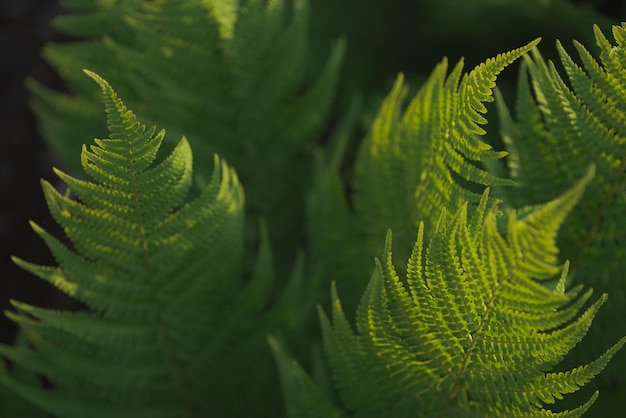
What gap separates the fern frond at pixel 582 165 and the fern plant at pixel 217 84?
294 millimetres

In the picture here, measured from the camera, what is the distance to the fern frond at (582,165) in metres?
0.63

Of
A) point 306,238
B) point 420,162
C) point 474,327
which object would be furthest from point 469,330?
point 306,238

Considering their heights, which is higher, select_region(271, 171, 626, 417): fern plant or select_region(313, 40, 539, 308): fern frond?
select_region(313, 40, 539, 308): fern frond

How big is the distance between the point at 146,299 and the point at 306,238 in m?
0.33

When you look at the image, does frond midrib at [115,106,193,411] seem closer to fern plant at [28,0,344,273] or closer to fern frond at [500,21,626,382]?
fern plant at [28,0,344,273]

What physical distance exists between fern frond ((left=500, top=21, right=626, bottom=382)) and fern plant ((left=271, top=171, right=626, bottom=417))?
0.34 ft

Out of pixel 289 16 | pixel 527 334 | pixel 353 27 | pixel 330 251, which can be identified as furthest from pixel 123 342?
pixel 289 16

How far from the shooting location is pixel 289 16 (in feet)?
4.56

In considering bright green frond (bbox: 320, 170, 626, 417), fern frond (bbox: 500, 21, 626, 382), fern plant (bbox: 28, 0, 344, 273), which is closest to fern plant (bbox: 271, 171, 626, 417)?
bright green frond (bbox: 320, 170, 626, 417)

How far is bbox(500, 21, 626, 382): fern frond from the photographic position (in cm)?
Answer: 63

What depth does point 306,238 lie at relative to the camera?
979 mm

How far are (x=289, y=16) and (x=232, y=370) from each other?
811 millimetres

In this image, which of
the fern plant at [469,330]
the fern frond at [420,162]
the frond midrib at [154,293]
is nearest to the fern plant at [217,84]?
the fern frond at [420,162]

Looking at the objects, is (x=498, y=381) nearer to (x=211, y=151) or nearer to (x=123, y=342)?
(x=123, y=342)
